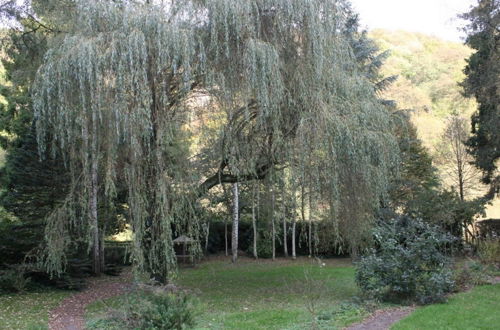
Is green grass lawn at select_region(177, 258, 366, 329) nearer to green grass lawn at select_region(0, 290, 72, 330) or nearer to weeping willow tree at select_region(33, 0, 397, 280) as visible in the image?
weeping willow tree at select_region(33, 0, 397, 280)

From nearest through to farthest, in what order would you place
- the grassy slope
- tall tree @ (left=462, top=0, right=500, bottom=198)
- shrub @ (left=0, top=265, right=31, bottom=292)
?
the grassy slope
shrub @ (left=0, top=265, right=31, bottom=292)
tall tree @ (left=462, top=0, right=500, bottom=198)

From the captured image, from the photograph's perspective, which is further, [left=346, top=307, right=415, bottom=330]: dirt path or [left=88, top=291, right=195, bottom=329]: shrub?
[left=346, top=307, right=415, bottom=330]: dirt path

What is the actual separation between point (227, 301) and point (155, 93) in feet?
14.2

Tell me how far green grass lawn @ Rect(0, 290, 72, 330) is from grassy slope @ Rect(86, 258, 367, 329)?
2.96 feet

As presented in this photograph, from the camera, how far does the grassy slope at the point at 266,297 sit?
6.25 meters

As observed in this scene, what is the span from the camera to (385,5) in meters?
13.1

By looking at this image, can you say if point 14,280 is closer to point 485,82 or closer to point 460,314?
point 460,314

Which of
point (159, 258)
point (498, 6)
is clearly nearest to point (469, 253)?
point (498, 6)

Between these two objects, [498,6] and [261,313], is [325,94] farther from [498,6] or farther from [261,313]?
[498,6]

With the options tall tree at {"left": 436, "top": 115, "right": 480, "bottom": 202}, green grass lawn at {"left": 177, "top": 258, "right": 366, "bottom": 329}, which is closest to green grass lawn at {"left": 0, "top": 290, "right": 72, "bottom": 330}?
green grass lawn at {"left": 177, "top": 258, "right": 366, "bottom": 329}

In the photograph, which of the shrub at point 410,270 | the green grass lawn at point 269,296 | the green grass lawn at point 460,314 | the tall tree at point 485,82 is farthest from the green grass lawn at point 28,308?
the tall tree at point 485,82

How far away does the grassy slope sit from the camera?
625 cm

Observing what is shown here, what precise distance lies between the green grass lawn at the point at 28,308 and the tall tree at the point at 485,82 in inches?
495

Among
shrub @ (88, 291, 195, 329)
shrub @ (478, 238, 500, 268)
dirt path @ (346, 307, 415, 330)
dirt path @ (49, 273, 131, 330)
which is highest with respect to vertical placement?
shrub @ (478, 238, 500, 268)
